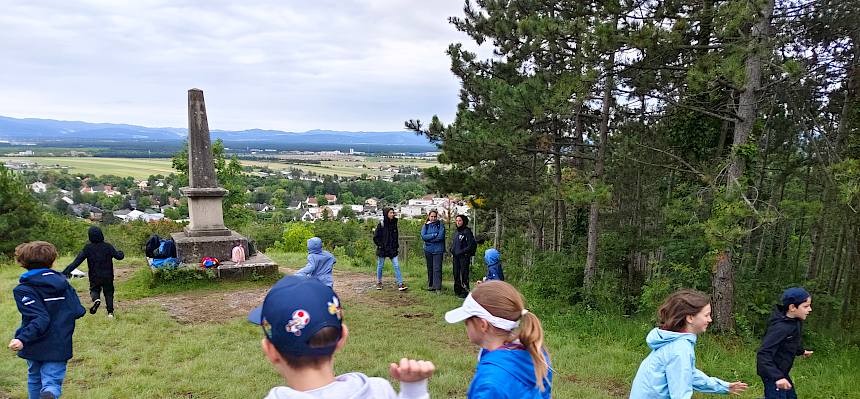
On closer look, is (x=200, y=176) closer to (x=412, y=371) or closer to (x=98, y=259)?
(x=98, y=259)

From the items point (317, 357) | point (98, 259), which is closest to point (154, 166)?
point (98, 259)

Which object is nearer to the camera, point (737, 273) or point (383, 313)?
point (383, 313)

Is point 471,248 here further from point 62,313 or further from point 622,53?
point 62,313

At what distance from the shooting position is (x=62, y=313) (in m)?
3.72

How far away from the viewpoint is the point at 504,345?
1.95 meters

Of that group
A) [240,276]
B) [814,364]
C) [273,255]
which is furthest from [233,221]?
[814,364]

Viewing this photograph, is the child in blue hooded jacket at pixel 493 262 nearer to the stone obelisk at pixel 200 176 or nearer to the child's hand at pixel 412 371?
the child's hand at pixel 412 371

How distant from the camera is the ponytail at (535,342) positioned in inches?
74.6

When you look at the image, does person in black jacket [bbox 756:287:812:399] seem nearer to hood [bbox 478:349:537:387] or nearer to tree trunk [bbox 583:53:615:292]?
hood [bbox 478:349:537:387]

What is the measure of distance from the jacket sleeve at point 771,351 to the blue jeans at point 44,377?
509cm

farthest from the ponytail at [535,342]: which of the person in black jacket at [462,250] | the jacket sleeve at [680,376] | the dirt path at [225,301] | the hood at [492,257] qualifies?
the person in black jacket at [462,250]

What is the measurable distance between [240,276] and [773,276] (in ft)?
35.8

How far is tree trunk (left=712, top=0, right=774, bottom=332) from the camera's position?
20.6ft

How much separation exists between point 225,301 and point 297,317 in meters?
7.82
